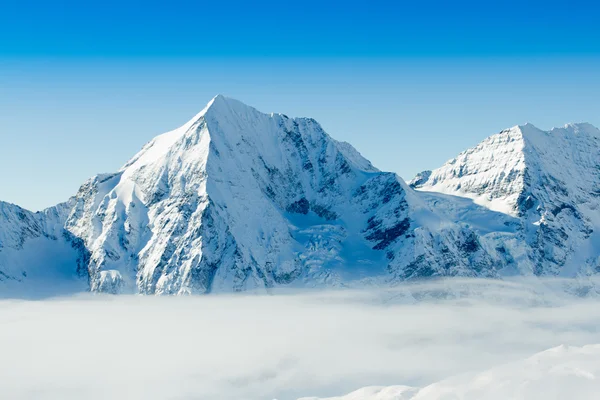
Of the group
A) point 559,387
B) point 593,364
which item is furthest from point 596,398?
point 593,364

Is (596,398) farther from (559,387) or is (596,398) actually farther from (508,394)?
(508,394)

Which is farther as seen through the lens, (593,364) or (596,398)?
(593,364)

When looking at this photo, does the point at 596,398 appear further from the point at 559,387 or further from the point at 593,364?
the point at 593,364

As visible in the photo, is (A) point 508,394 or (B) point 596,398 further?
(A) point 508,394
